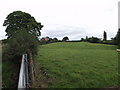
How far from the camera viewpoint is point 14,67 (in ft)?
20.1

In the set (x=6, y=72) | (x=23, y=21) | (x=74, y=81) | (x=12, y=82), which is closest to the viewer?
(x=12, y=82)

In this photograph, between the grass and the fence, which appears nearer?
the fence

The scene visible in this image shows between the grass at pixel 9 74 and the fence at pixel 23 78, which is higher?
the fence at pixel 23 78

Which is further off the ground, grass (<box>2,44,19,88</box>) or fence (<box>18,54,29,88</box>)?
fence (<box>18,54,29,88</box>)

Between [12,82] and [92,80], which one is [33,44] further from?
[92,80]

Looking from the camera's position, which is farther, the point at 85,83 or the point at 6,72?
the point at 6,72

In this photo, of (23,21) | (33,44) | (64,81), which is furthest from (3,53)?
(23,21)

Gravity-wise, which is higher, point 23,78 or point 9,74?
point 23,78

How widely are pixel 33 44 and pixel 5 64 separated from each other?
164cm

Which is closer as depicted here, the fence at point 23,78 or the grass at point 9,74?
the fence at point 23,78

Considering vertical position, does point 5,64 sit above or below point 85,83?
above

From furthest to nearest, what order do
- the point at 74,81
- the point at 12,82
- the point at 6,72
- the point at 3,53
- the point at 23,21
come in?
the point at 23,21 → the point at 3,53 → the point at 6,72 → the point at 74,81 → the point at 12,82

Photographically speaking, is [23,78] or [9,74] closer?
[23,78]

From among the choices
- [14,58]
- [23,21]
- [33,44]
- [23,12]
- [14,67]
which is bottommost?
[14,67]
